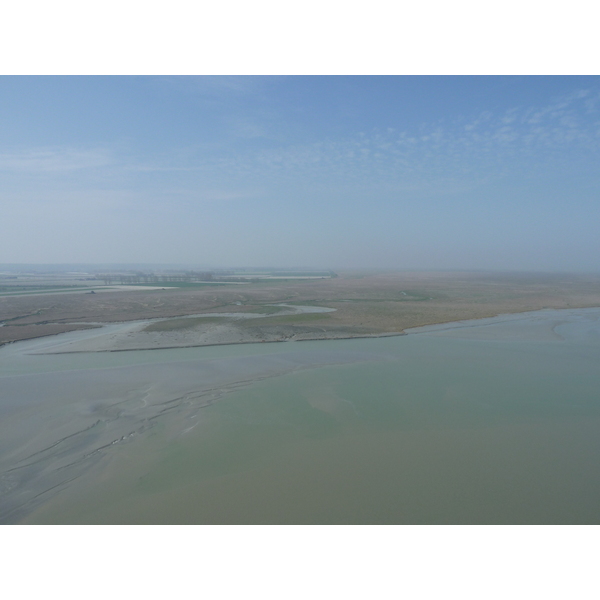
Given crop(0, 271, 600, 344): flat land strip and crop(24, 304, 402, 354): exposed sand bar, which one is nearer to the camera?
crop(24, 304, 402, 354): exposed sand bar

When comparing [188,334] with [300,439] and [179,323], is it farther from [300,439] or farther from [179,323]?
[300,439]

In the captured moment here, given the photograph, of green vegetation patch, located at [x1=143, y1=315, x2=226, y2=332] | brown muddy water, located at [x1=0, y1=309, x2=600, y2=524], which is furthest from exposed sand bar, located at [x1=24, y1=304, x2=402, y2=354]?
brown muddy water, located at [x1=0, y1=309, x2=600, y2=524]

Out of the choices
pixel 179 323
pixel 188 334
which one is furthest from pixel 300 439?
pixel 179 323

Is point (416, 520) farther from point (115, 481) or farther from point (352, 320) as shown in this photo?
point (352, 320)

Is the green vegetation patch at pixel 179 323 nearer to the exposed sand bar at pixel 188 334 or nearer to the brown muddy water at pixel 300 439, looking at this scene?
the exposed sand bar at pixel 188 334

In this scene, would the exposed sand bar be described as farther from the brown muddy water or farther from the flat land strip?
the brown muddy water

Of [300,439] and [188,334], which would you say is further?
[188,334]
